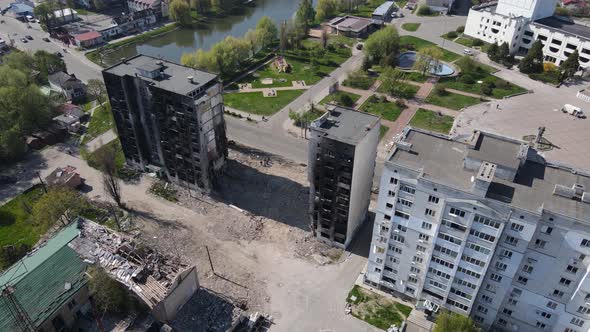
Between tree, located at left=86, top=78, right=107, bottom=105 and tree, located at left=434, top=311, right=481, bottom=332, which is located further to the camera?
tree, located at left=86, top=78, right=107, bottom=105

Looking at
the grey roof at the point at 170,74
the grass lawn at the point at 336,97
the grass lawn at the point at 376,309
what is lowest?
the grass lawn at the point at 376,309

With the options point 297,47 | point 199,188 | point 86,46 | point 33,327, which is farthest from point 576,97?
point 86,46

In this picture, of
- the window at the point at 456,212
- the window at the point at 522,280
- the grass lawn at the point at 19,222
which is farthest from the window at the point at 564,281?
the grass lawn at the point at 19,222

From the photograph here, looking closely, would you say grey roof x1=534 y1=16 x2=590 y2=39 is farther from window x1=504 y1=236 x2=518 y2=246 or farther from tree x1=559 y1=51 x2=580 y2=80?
window x1=504 y1=236 x2=518 y2=246

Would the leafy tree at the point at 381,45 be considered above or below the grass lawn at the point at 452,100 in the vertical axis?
above

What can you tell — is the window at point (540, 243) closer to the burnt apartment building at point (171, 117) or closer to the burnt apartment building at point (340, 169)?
the burnt apartment building at point (340, 169)

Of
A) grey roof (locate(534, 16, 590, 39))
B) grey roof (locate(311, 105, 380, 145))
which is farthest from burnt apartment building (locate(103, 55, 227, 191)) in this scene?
grey roof (locate(534, 16, 590, 39))

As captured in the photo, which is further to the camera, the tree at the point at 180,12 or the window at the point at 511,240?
the tree at the point at 180,12
